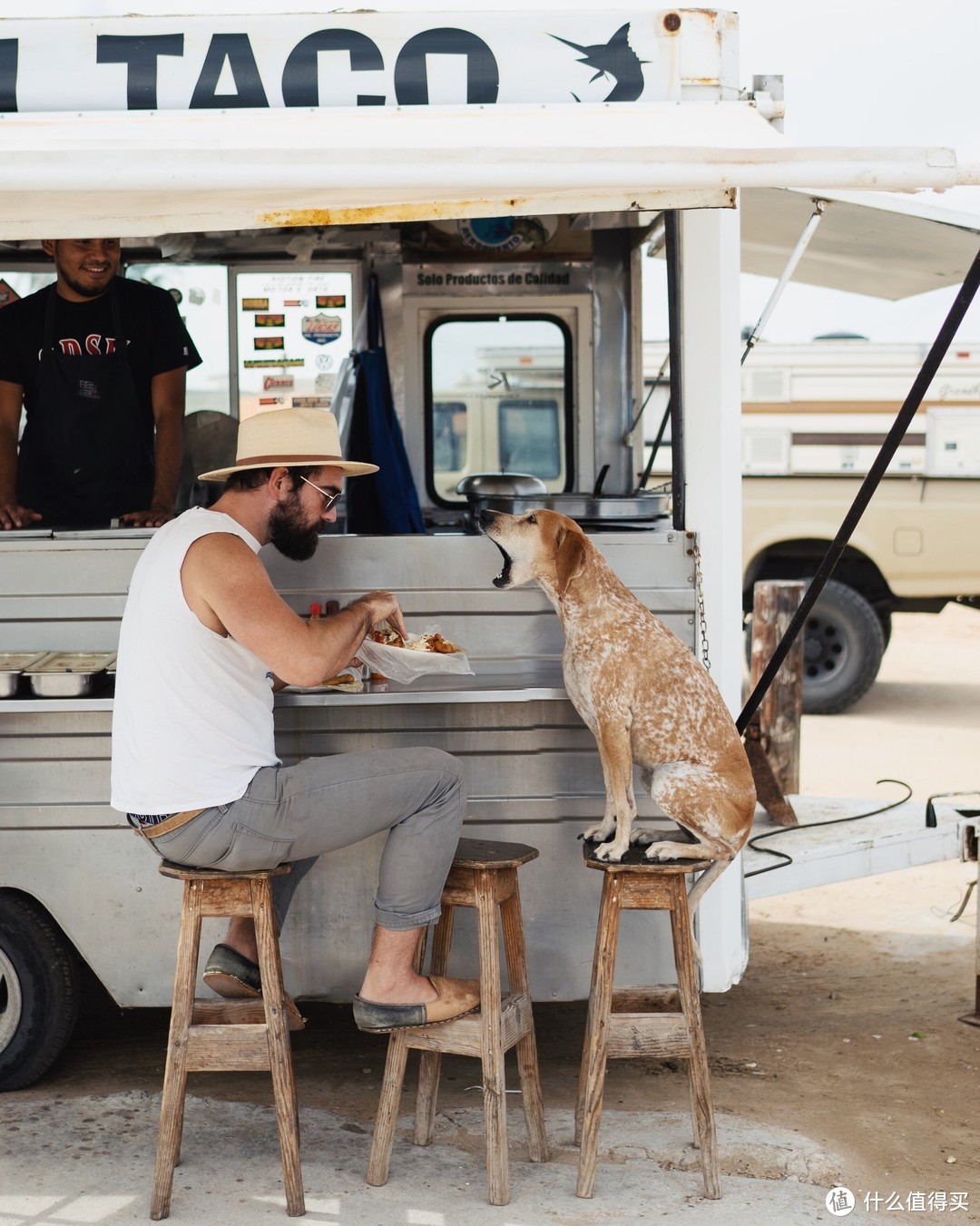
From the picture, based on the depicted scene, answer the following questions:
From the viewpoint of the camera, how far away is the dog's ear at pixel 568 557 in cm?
354

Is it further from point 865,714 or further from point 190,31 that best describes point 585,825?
point 865,714

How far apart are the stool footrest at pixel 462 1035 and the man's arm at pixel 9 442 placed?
1.97m

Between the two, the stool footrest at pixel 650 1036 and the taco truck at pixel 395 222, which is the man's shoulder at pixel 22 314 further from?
the stool footrest at pixel 650 1036

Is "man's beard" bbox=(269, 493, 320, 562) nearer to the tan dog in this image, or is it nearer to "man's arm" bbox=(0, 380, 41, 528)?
the tan dog

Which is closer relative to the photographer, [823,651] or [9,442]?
[9,442]

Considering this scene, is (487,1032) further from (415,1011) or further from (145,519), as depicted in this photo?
(145,519)

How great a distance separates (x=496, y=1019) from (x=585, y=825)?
0.71m

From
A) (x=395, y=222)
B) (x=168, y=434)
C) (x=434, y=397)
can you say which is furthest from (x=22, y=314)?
(x=434, y=397)

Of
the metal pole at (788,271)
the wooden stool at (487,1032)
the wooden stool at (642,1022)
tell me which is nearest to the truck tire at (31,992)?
the wooden stool at (487,1032)

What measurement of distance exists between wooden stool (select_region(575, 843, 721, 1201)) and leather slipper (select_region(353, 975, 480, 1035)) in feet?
1.02

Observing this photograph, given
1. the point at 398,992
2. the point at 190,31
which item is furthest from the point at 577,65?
the point at 398,992

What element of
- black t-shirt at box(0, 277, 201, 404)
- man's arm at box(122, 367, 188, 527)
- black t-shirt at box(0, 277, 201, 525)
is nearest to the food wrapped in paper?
man's arm at box(122, 367, 188, 527)

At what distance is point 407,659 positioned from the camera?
3451 millimetres

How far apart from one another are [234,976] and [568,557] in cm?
137
